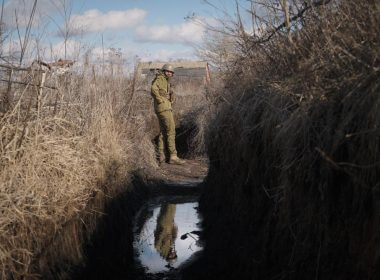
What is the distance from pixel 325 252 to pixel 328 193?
1.23ft

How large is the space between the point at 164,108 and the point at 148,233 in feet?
15.8

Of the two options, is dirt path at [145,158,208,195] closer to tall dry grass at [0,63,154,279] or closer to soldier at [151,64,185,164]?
soldier at [151,64,185,164]

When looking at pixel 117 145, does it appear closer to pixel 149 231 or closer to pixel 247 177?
pixel 149 231

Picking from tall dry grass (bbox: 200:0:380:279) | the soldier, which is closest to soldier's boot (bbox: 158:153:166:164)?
the soldier

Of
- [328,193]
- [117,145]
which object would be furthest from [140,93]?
[328,193]

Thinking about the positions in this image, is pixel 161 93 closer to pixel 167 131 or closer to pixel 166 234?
pixel 167 131

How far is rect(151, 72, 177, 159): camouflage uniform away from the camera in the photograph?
462 inches

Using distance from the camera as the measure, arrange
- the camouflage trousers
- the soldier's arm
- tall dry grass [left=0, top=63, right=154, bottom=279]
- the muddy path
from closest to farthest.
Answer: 1. tall dry grass [left=0, top=63, right=154, bottom=279]
2. the muddy path
3. the soldier's arm
4. the camouflage trousers

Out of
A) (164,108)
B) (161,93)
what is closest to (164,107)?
(164,108)

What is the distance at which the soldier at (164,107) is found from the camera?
11.7 metres

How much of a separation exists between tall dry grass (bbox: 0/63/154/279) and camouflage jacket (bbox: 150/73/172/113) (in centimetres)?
387

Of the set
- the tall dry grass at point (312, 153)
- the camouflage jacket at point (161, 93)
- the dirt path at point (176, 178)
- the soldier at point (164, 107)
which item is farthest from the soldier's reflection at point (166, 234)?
the camouflage jacket at point (161, 93)

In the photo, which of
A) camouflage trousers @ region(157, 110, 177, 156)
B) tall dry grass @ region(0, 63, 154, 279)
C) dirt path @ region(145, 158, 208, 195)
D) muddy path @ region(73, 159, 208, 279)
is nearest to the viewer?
tall dry grass @ region(0, 63, 154, 279)

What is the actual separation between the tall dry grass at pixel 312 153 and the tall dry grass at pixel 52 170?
1.68 m
